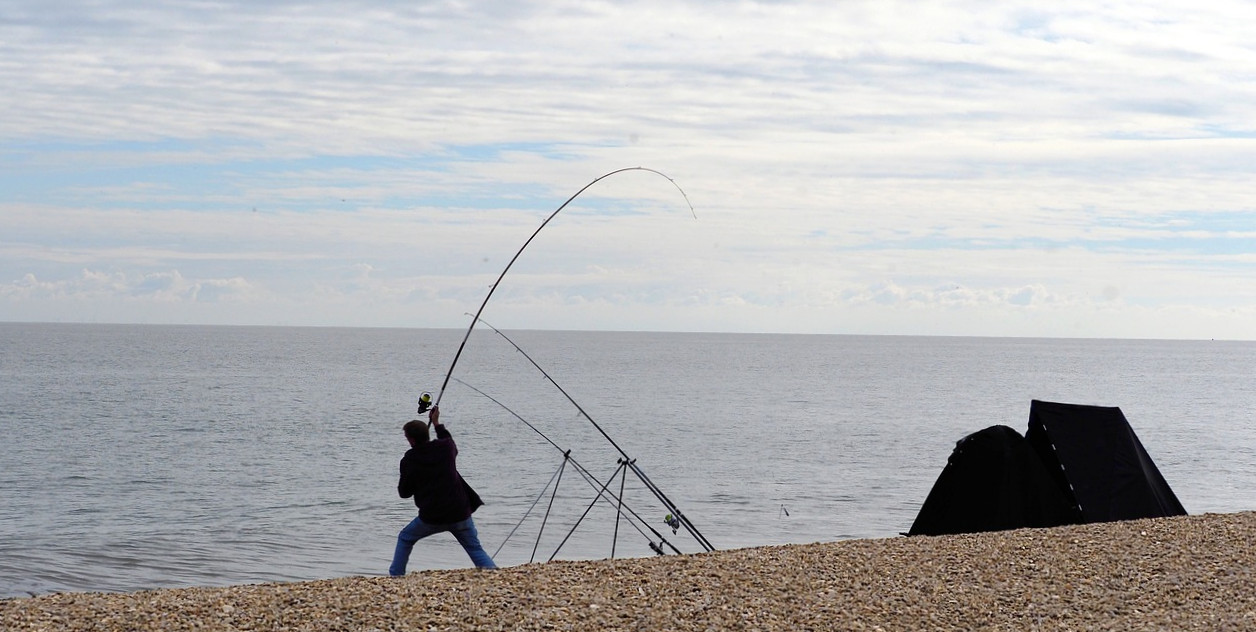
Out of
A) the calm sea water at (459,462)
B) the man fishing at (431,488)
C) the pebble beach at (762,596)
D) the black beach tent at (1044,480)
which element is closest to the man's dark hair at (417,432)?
the man fishing at (431,488)

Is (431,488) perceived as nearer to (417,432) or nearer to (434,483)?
(434,483)

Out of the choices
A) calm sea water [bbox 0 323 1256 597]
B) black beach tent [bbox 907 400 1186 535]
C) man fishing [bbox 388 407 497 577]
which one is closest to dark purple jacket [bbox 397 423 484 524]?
man fishing [bbox 388 407 497 577]

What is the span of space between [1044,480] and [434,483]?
566cm

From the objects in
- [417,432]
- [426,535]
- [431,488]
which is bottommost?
[426,535]

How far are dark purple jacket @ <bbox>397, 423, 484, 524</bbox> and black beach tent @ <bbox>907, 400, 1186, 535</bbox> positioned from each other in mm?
4627

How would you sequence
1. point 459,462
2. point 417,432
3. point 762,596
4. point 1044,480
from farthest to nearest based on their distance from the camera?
point 459,462
point 1044,480
point 417,432
point 762,596

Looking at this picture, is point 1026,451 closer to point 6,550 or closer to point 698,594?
point 698,594

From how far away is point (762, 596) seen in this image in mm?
6668

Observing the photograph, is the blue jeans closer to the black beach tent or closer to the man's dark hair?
the man's dark hair

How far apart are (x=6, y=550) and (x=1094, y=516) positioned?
13.6 m

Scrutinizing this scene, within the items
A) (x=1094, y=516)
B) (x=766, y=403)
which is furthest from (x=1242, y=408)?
(x=1094, y=516)

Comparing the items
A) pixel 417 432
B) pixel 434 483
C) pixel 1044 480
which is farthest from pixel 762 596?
pixel 1044 480

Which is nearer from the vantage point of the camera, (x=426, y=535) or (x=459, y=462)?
(x=426, y=535)

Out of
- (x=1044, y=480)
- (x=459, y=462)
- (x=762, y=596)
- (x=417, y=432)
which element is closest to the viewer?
(x=762, y=596)
